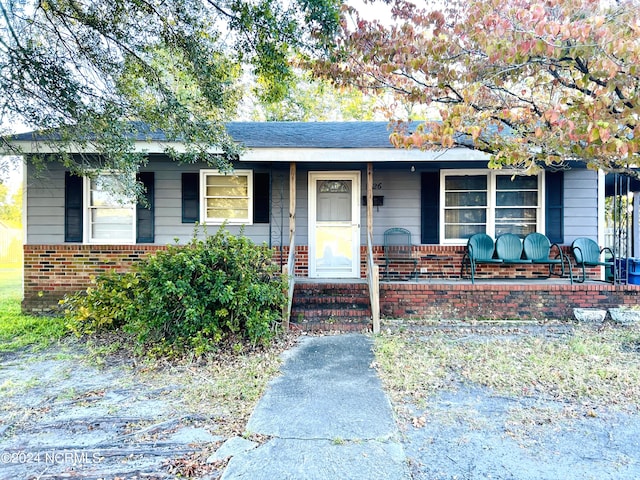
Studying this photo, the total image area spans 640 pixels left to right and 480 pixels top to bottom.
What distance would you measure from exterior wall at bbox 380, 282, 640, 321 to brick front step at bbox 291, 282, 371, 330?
401 mm

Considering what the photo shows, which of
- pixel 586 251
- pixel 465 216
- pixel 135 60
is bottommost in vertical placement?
pixel 586 251

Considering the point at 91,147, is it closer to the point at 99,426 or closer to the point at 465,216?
the point at 99,426

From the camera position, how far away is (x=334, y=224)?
6914 millimetres

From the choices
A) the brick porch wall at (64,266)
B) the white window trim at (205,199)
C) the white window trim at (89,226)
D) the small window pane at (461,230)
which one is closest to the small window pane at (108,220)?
the white window trim at (89,226)

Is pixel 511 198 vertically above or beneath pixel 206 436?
above

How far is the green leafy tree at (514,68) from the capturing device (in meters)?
3.23

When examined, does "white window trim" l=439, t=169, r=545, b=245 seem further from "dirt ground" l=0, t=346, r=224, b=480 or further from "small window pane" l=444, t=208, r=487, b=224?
"dirt ground" l=0, t=346, r=224, b=480

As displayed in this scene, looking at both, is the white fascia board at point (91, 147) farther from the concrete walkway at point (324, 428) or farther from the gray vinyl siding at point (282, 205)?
the concrete walkway at point (324, 428)

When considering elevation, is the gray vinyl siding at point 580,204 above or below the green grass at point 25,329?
above

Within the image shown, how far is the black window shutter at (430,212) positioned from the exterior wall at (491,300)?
47.7 inches

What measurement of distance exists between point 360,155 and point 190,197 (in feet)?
10.5

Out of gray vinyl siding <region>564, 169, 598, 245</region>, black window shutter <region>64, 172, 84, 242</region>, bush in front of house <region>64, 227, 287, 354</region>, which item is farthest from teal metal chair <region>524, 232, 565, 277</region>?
black window shutter <region>64, 172, 84, 242</region>

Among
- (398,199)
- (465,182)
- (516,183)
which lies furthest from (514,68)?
(516,183)

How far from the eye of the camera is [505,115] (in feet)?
13.2
